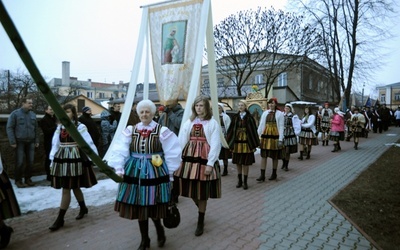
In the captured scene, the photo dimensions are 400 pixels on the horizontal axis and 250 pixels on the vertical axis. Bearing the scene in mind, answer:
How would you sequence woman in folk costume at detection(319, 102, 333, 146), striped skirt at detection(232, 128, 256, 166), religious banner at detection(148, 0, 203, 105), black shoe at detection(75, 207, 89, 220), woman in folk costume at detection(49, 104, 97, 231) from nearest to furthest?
woman in folk costume at detection(49, 104, 97, 231), black shoe at detection(75, 207, 89, 220), religious banner at detection(148, 0, 203, 105), striped skirt at detection(232, 128, 256, 166), woman in folk costume at detection(319, 102, 333, 146)

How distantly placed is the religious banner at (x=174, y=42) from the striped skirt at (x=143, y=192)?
1.96m

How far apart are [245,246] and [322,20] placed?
22.9 m

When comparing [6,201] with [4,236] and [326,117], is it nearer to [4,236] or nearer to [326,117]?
[4,236]

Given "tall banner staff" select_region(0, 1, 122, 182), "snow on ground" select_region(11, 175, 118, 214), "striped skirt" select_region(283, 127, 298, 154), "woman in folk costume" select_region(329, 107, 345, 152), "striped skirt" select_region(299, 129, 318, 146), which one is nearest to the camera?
"tall banner staff" select_region(0, 1, 122, 182)

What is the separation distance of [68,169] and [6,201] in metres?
1.03

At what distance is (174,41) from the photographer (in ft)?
16.3

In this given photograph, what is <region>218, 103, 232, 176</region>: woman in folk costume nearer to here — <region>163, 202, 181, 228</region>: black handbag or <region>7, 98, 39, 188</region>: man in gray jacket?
<region>7, 98, 39, 188</region>: man in gray jacket

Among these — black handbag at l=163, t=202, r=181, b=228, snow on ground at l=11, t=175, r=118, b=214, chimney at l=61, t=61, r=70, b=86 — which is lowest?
snow on ground at l=11, t=175, r=118, b=214

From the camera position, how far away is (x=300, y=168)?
9328 mm

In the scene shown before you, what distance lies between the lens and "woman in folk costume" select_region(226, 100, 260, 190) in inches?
263

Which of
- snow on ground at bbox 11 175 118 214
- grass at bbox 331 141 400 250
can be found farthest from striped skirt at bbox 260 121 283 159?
snow on ground at bbox 11 175 118 214

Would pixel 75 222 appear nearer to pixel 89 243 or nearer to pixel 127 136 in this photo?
pixel 89 243

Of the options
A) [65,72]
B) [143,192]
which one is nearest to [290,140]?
[143,192]

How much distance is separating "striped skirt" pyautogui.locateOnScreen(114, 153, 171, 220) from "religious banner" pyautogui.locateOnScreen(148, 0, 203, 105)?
1957mm
